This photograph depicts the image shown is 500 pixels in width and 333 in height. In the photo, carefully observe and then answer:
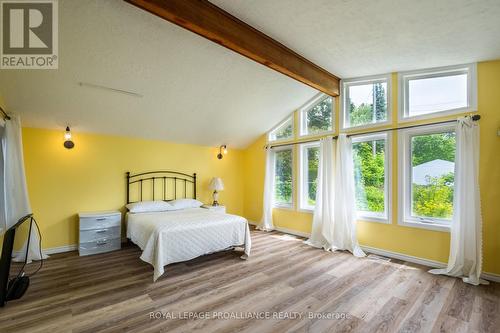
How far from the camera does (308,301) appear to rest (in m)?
2.47

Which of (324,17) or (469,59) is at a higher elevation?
(324,17)

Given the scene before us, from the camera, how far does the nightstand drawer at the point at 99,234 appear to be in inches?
147

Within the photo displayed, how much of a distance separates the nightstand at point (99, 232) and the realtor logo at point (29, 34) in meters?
2.25

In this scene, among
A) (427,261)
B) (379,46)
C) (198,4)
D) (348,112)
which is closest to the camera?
(198,4)

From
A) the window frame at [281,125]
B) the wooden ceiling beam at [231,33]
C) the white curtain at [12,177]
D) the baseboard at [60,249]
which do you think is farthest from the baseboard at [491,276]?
the white curtain at [12,177]

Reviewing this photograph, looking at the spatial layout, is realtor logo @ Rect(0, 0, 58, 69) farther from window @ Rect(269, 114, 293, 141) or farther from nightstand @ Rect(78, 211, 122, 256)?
window @ Rect(269, 114, 293, 141)

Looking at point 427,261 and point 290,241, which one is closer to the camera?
point 427,261

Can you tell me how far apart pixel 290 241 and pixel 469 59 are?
3897 mm

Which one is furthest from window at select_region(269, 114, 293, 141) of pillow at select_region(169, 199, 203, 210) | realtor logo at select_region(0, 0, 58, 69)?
realtor logo at select_region(0, 0, 58, 69)

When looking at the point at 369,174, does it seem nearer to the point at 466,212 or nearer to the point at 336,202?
the point at 336,202

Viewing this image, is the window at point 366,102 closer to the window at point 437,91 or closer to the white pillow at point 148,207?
the window at point 437,91

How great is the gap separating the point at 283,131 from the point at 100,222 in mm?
4102

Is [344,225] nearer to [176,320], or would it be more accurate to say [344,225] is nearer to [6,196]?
[176,320]

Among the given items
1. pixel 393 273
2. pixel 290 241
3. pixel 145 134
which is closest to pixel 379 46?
pixel 393 273
